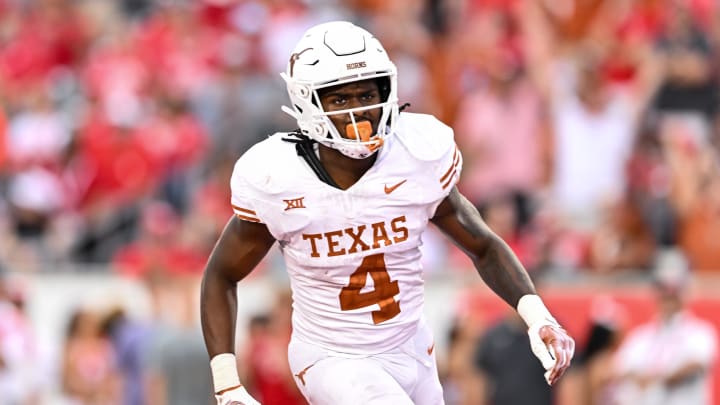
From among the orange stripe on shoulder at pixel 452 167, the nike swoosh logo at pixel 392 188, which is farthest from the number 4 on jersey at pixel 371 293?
the orange stripe on shoulder at pixel 452 167

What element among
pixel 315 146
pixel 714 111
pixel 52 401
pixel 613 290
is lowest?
pixel 52 401

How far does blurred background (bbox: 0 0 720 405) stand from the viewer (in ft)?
31.7

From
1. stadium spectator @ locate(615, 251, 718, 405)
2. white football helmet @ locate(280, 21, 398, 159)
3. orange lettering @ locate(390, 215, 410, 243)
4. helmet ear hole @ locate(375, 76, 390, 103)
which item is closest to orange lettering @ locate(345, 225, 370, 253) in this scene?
orange lettering @ locate(390, 215, 410, 243)

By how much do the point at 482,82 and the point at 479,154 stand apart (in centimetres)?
73

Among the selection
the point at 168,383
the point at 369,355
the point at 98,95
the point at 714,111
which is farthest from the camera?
the point at 98,95

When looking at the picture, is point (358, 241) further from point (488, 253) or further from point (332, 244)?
point (488, 253)

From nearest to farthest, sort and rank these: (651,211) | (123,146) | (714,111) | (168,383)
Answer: (168,383), (651,211), (714,111), (123,146)

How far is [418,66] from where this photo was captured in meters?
12.6

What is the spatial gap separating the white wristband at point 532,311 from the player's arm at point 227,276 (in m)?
0.91

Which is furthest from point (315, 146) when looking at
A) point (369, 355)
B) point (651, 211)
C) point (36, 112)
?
point (36, 112)

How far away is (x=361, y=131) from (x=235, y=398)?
3.28ft

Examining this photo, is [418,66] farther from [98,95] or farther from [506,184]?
[98,95]

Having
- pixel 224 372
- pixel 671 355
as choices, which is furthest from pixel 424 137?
pixel 671 355

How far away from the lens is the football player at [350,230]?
5.21 meters
